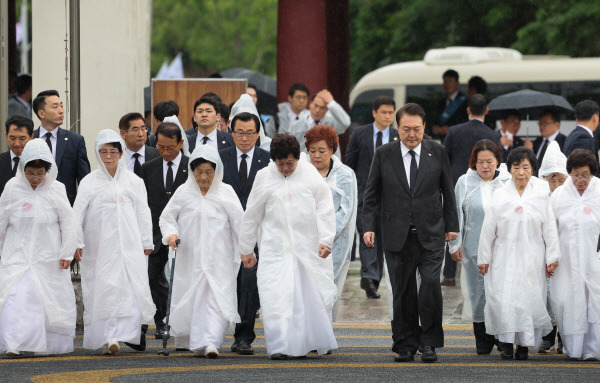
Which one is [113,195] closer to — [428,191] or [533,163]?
[428,191]

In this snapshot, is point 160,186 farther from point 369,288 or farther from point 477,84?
point 477,84

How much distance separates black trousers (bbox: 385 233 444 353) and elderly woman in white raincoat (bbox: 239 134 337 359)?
543 millimetres

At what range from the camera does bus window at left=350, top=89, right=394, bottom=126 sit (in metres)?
29.9

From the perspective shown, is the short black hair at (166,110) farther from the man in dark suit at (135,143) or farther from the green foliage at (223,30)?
the green foliage at (223,30)

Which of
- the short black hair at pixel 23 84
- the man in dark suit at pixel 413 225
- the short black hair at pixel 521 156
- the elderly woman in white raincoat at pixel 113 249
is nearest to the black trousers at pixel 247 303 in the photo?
the elderly woman in white raincoat at pixel 113 249

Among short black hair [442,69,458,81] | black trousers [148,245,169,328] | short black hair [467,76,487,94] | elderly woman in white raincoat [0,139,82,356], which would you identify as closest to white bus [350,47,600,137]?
short black hair [442,69,458,81]

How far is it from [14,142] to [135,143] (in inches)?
45.3

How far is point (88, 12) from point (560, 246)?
782 centimetres

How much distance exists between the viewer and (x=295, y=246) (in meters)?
Answer: 11.1

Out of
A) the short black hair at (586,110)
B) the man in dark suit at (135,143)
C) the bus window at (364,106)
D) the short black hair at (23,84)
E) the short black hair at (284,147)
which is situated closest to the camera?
the short black hair at (284,147)

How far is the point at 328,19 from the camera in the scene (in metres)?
23.4

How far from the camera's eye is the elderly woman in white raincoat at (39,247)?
11289 millimetres

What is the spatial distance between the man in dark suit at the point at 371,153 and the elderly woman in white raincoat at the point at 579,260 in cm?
368

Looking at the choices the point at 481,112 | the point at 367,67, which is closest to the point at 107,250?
the point at 481,112
